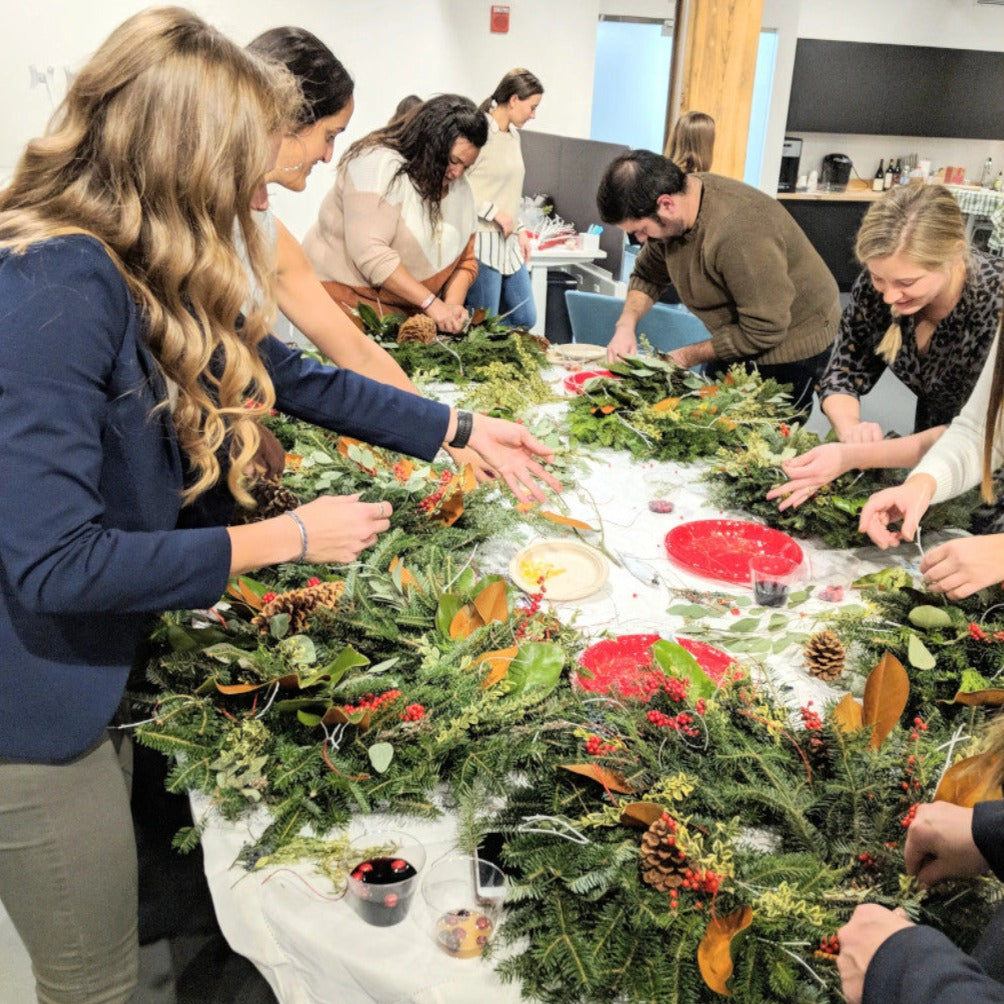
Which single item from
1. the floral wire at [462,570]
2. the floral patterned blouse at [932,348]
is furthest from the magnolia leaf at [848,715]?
the floral patterned blouse at [932,348]

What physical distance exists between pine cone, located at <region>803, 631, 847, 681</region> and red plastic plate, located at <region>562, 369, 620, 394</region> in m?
1.31

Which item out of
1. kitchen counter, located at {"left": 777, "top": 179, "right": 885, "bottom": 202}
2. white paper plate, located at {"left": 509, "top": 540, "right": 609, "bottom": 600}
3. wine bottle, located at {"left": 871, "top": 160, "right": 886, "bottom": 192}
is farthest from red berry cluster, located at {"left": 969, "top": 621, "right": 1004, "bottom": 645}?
wine bottle, located at {"left": 871, "top": 160, "right": 886, "bottom": 192}

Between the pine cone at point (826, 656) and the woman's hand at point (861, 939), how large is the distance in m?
0.52


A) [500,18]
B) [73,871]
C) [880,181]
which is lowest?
[73,871]

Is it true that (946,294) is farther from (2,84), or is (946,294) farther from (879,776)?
(2,84)

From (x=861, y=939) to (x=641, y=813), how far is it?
24 cm

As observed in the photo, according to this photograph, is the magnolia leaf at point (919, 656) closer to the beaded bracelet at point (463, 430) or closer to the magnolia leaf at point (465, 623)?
the magnolia leaf at point (465, 623)

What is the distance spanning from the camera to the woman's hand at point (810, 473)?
1.75 meters

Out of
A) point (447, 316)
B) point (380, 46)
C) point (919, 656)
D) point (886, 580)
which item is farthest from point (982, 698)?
point (380, 46)

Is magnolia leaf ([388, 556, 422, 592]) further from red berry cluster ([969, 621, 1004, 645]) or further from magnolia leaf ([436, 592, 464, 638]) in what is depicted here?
red berry cluster ([969, 621, 1004, 645])

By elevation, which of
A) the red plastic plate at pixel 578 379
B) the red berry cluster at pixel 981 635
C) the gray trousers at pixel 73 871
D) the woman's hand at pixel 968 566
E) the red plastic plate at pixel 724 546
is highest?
the woman's hand at pixel 968 566

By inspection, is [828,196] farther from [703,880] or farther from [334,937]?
[334,937]

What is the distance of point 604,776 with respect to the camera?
1020mm

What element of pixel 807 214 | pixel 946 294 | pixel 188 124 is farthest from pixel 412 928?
pixel 807 214
